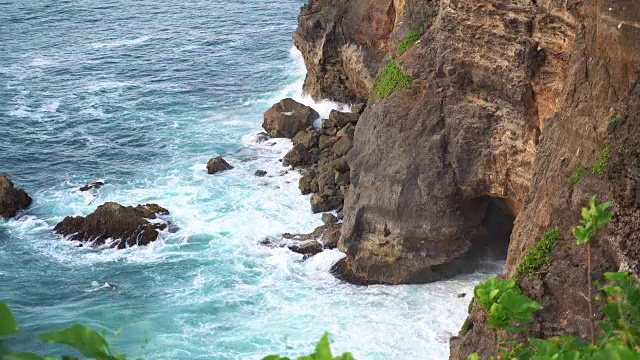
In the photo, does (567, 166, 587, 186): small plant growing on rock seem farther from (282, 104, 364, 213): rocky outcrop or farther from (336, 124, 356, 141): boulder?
(336, 124, 356, 141): boulder

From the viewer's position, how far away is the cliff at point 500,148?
21750 mm

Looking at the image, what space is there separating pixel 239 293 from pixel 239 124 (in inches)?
735

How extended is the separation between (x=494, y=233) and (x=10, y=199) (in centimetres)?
2172

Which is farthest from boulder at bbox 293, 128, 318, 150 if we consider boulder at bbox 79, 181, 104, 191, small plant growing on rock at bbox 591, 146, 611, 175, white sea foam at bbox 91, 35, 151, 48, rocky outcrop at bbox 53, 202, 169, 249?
white sea foam at bbox 91, 35, 151, 48

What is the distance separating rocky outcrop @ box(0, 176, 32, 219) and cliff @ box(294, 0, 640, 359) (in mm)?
16594

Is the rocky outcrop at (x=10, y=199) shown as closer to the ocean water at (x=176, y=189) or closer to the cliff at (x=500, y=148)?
the ocean water at (x=176, y=189)

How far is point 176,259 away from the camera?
117 ft

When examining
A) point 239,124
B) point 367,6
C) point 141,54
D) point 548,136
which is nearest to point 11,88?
point 141,54

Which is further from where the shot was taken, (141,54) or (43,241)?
(141,54)

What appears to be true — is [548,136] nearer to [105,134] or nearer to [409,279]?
[409,279]

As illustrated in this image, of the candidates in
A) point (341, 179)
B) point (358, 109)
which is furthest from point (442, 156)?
point (358, 109)

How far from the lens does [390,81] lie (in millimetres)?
32844

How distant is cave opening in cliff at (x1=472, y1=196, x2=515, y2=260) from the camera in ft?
106

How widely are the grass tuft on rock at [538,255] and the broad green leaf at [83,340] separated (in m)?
17.4
